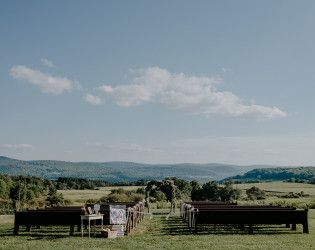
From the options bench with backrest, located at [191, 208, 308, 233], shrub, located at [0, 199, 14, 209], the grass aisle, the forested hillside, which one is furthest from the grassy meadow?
the forested hillside

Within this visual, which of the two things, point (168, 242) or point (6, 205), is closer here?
point (168, 242)

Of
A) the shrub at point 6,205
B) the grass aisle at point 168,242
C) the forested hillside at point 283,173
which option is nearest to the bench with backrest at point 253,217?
the grass aisle at point 168,242

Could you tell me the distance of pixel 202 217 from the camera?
42.3 ft

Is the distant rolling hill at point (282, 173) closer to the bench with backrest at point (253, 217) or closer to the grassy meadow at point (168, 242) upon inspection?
the bench with backrest at point (253, 217)

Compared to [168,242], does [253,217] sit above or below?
above

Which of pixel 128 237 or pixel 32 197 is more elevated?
pixel 128 237

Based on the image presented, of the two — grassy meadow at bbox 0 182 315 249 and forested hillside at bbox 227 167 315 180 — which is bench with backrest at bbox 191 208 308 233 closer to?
grassy meadow at bbox 0 182 315 249

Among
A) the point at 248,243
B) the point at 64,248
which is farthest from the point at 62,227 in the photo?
the point at 248,243

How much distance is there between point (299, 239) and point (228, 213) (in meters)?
2.94

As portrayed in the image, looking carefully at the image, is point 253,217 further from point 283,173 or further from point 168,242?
point 283,173

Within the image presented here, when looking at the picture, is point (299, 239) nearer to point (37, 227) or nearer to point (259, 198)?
point (37, 227)

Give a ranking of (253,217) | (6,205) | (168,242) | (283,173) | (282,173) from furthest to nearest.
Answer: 1. (282,173)
2. (283,173)
3. (6,205)
4. (253,217)
5. (168,242)

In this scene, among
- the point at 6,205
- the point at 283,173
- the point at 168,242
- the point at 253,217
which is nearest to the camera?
the point at 168,242

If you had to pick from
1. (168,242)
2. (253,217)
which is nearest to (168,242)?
(168,242)
